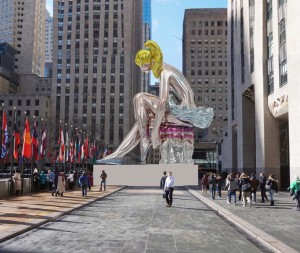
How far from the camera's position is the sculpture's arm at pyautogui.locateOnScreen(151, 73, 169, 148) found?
43750 millimetres

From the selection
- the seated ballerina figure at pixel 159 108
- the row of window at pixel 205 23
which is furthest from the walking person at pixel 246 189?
the row of window at pixel 205 23

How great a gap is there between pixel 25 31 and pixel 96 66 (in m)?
57.7

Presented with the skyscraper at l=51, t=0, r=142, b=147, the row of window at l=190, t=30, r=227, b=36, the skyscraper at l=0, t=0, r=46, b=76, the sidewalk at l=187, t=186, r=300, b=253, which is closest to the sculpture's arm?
the sidewalk at l=187, t=186, r=300, b=253

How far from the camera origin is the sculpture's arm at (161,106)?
4375 cm

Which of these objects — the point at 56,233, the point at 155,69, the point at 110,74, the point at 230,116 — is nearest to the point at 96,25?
the point at 110,74

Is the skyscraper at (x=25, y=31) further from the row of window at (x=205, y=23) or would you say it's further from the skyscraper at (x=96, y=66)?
the row of window at (x=205, y=23)

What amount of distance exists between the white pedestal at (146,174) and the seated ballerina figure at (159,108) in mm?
1056

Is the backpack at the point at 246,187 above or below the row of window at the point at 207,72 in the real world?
below

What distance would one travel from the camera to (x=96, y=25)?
5010 inches

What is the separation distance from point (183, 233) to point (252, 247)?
238 cm

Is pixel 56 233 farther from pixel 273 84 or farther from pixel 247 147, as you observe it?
pixel 247 147

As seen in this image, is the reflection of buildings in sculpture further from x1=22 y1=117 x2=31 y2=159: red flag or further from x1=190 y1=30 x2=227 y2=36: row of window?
x1=190 y1=30 x2=227 y2=36: row of window

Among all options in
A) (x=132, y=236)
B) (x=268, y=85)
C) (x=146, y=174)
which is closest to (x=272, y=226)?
(x=132, y=236)

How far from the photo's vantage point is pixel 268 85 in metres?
41.2
